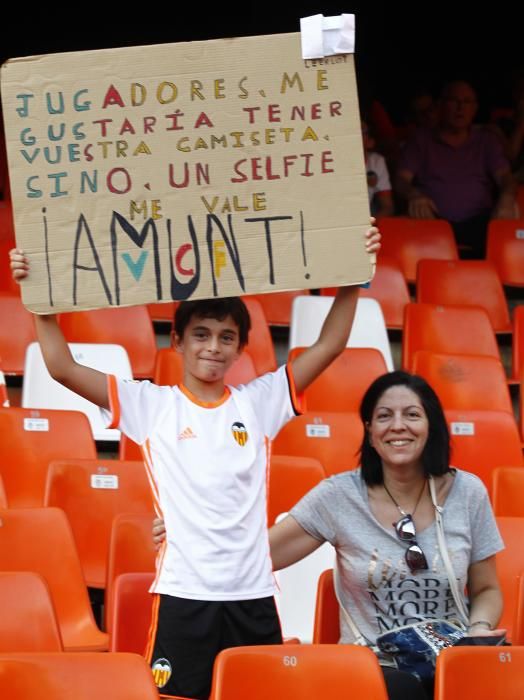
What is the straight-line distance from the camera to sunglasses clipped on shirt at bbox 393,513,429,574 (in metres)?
3.79

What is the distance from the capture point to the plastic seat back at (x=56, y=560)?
178 inches

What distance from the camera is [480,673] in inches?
132

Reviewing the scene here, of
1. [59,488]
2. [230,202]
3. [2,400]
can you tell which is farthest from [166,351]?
[230,202]

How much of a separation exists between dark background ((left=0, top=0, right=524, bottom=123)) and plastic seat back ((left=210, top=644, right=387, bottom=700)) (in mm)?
8293

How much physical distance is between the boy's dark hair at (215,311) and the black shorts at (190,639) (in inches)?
27.5

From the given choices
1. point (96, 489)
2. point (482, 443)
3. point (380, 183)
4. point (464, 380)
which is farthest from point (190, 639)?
point (380, 183)

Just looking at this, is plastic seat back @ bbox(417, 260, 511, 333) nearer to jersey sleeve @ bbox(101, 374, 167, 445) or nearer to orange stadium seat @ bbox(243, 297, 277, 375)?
orange stadium seat @ bbox(243, 297, 277, 375)

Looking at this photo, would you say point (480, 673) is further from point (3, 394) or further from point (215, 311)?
point (3, 394)

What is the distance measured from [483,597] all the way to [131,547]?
45.4 inches

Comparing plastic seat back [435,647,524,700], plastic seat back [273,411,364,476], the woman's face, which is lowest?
plastic seat back [435,647,524,700]

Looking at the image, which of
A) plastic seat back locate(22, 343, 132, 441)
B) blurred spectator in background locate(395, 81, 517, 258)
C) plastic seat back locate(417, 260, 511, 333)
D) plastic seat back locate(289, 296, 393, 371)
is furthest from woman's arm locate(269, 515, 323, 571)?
blurred spectator in background locate(395, 81, 517, 258)

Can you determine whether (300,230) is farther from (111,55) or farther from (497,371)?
(497,371)

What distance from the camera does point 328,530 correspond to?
389cm

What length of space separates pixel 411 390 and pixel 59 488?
1.57 m
